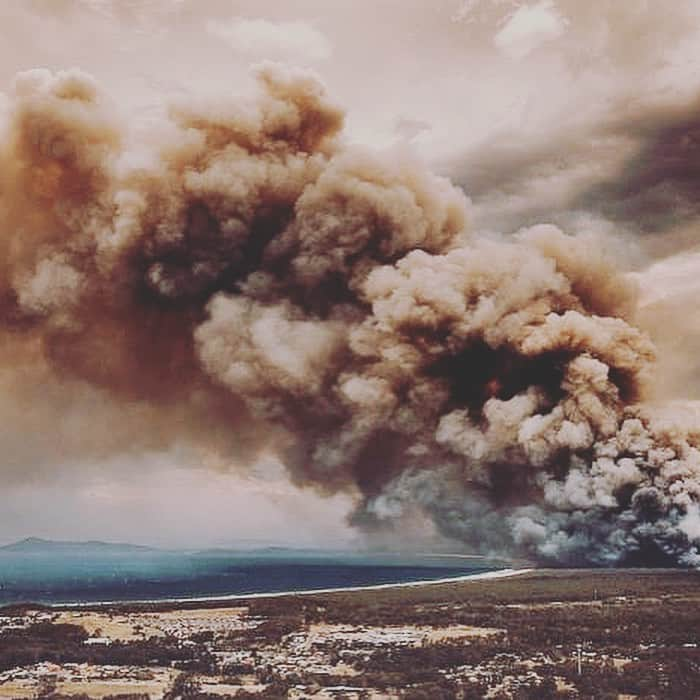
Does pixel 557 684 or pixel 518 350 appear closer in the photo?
pixel 557 684

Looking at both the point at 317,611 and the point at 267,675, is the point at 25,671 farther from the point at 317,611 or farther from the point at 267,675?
the point at 317,611

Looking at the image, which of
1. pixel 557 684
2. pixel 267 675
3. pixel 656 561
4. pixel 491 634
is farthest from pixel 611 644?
pixel 656 561

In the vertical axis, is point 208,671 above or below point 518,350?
below

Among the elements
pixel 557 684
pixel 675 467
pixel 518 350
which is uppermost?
pixel 518 350

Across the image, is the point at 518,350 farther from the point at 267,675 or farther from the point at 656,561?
the point at 267,675

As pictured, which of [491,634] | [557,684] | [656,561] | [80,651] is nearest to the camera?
[557,684]

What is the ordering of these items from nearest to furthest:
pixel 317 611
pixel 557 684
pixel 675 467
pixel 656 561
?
pixel 557 684, pixel 317 611, pixel 675 467, pixel 656 561
